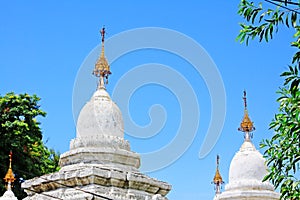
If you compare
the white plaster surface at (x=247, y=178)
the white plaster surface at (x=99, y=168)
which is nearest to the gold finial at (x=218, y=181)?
the white plaster surface at (x=247, y=178)

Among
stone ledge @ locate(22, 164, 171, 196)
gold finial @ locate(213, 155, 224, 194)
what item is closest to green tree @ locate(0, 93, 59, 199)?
gold finial @ locate(213, 155, 224, 194)

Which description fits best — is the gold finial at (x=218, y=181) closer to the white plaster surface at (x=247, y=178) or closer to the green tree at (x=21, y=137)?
the white plaster surface at (x=247, y=178)

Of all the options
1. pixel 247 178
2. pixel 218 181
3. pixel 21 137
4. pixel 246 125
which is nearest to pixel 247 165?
pixel 247 178

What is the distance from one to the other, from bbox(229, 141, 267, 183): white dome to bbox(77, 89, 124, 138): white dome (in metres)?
6.17

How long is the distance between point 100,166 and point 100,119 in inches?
90.1

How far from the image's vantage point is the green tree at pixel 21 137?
1238 inches

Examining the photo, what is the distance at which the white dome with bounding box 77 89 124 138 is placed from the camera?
814 inches

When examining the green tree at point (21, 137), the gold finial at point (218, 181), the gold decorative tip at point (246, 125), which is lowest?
the gold finial at point (218, 181)

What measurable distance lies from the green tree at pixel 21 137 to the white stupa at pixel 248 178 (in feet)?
39.0

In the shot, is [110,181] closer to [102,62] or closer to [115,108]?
[115,108]

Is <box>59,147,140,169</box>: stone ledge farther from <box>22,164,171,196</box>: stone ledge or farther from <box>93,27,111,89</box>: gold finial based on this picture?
<box>93,27,111,89</box>: gold finial

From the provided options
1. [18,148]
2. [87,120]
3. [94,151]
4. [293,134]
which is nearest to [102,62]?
[87,120]

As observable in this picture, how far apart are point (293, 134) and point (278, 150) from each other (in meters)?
0.72

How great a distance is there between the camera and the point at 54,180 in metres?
19.0
